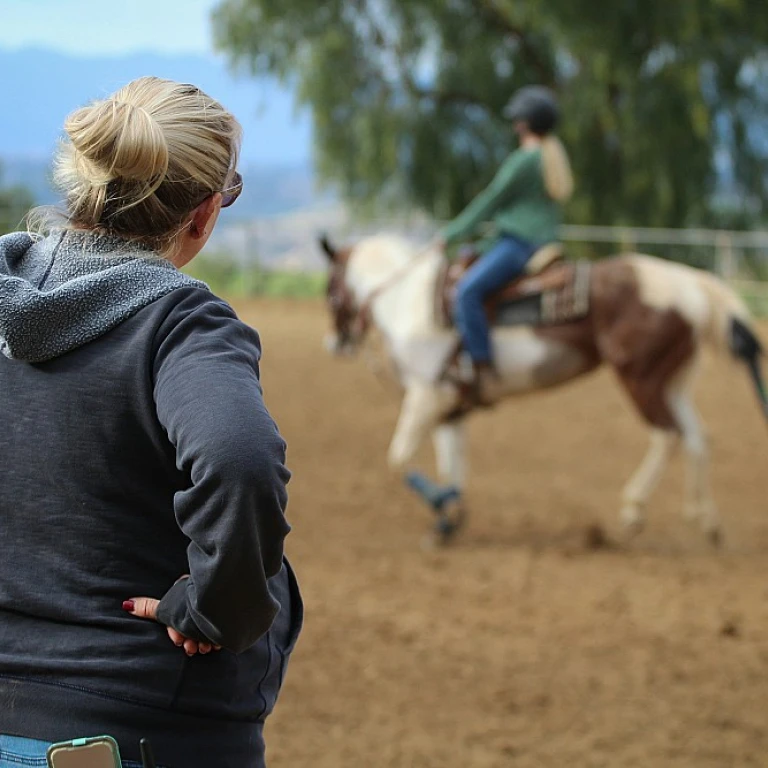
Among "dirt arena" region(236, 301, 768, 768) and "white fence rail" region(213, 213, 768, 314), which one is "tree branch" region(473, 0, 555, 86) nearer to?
"white fence rail" region(213, 213, 768, 314)

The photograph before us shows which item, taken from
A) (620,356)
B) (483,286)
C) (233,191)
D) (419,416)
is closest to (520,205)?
(483,286)

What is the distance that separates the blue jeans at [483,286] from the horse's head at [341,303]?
46.8 inches

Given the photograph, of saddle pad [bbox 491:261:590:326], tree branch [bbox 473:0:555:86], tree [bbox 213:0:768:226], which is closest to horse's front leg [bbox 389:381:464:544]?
saddle pad [bbox 491:261:590:326]

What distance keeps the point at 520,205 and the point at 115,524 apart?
214 inches

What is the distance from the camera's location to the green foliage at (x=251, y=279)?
57.3 feet

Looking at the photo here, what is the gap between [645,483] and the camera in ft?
21.8

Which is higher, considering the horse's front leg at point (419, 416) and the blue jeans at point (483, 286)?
the blue jeans at point (483, 286)

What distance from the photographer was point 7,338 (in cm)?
139

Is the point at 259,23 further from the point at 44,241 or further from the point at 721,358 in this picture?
the point at 44,241

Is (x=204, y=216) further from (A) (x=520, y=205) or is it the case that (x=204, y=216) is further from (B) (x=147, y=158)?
(A) (x=520, y=205)

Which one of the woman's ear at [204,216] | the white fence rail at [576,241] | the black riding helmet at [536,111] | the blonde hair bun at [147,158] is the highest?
the blonde hair bun at [147,158]

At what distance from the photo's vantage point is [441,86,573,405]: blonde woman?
646 centimetres

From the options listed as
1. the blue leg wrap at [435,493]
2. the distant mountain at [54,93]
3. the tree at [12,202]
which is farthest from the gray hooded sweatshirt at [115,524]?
the tree at [12,202]

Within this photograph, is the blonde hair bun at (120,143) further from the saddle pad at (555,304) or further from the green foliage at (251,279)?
the green foliage at (251,279)
